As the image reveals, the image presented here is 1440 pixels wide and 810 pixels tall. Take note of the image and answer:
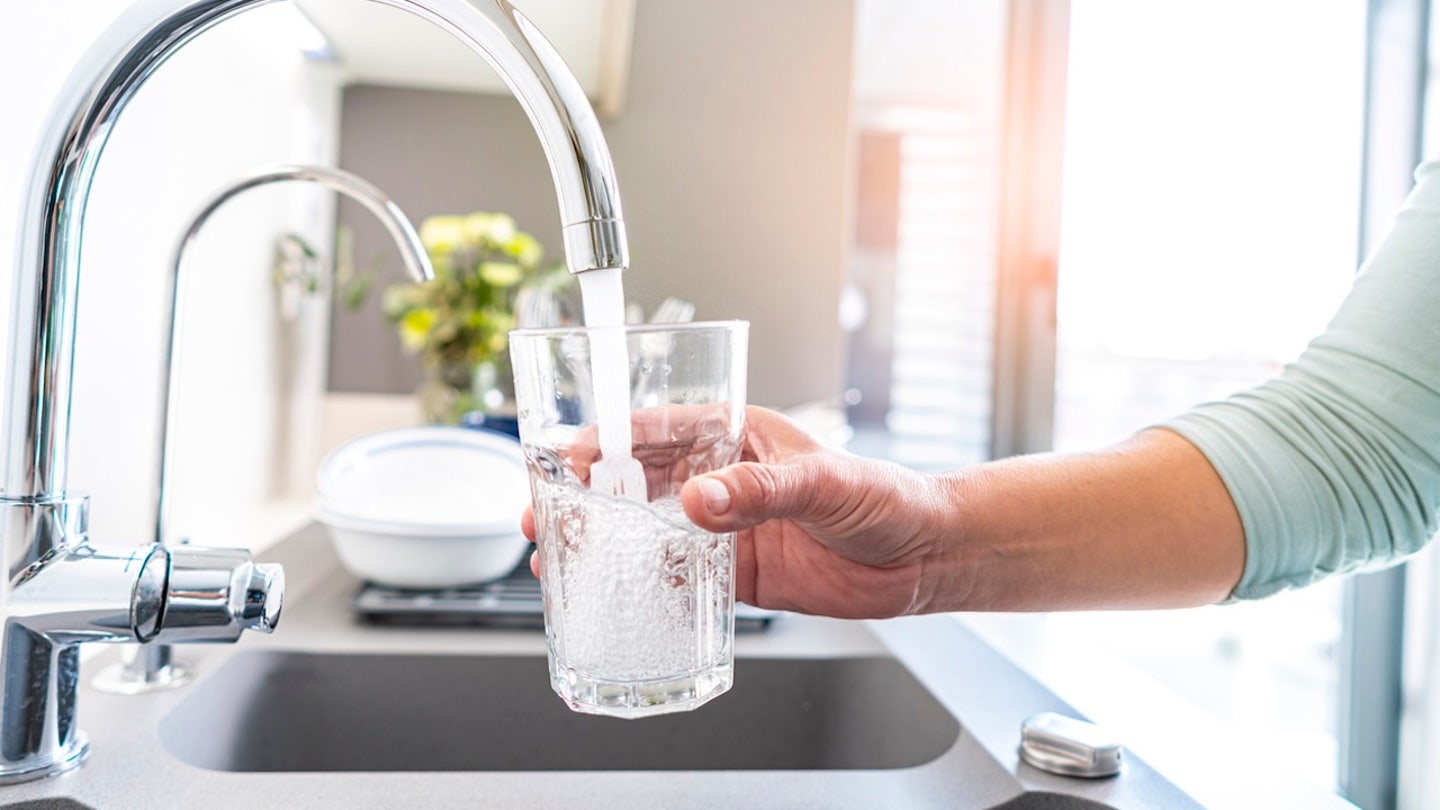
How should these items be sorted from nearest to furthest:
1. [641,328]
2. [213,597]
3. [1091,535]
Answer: [641,328] → [213,597] → [1091,535]

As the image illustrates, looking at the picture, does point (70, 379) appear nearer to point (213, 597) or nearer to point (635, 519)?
point (213, 597)

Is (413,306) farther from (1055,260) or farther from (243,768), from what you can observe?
(1055,260)

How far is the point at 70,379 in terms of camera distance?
52 cm

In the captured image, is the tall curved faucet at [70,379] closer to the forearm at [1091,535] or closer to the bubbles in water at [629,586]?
the bubbles in water at [629,586]

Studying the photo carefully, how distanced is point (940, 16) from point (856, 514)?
11.2ft

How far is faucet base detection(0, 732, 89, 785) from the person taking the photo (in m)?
0.54

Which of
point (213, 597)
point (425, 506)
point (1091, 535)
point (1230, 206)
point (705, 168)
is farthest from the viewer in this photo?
point (1230, 206)

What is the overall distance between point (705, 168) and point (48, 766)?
88 centimetres

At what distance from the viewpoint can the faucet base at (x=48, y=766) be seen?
0.54 meters

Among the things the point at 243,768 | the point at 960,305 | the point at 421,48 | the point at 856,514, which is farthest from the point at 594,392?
the point at 960,305

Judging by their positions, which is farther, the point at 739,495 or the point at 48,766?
the point at 48,766

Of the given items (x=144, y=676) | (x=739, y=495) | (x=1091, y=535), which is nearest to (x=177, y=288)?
(x=144, y=676)

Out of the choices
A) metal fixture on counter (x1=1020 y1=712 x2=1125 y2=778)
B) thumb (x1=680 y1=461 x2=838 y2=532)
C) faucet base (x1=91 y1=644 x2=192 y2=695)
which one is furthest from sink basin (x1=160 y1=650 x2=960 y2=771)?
thumb (x1=680 y1=461 x2=838 y2=532)

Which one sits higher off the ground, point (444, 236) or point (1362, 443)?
point (444, 236)
